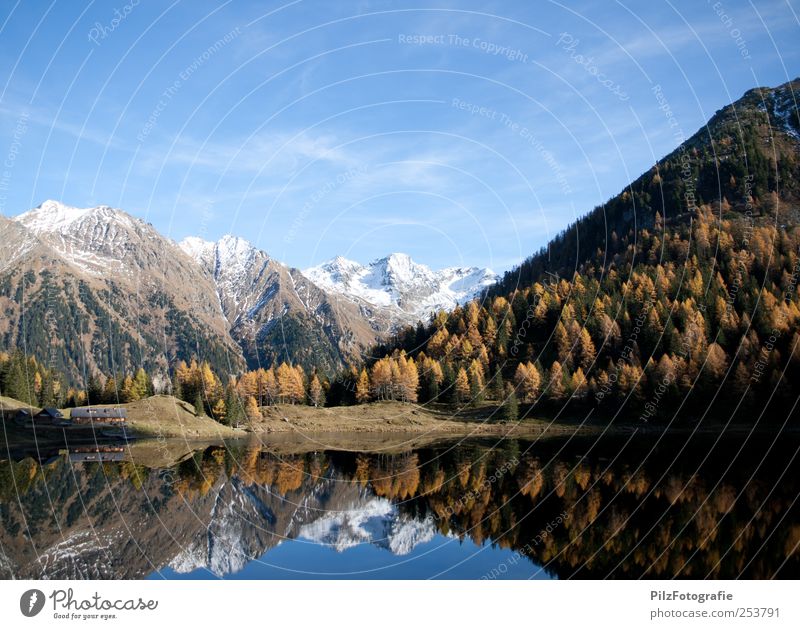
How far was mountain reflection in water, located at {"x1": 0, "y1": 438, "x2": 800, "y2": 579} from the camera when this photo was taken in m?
28.3

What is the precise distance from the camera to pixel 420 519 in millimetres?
38562

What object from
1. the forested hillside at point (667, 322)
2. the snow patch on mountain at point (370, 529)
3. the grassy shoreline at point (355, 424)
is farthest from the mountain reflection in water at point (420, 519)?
the grassy shoreline at point (355, 424)

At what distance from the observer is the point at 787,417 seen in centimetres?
8531

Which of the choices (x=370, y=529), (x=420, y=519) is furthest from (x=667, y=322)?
(x=370, y=529)

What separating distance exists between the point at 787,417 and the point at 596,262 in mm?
99925

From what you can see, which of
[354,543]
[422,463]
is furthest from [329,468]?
[354,543]

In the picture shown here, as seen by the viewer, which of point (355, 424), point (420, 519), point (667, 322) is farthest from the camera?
point (355, 424)

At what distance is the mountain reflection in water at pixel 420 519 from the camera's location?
28.3 meters

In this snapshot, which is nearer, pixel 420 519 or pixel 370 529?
pixel 370 529

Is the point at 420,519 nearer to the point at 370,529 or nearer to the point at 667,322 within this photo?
the point at 370,529

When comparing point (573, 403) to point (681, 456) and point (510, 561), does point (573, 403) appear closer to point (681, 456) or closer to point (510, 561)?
point (681, 456)

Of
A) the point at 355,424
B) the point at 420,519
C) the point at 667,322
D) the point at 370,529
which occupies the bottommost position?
the point at 355,424

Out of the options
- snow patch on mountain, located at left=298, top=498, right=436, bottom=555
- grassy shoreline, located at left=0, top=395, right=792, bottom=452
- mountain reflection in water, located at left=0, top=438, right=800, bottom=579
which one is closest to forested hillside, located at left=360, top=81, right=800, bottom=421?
grassy shoreline, located at left=0, top=395, right=792, bottom=452

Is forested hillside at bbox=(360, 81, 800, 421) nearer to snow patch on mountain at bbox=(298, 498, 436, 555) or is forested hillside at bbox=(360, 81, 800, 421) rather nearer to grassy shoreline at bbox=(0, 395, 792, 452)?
grassy shoreline at bbox=(0, 395, 792, 452)
